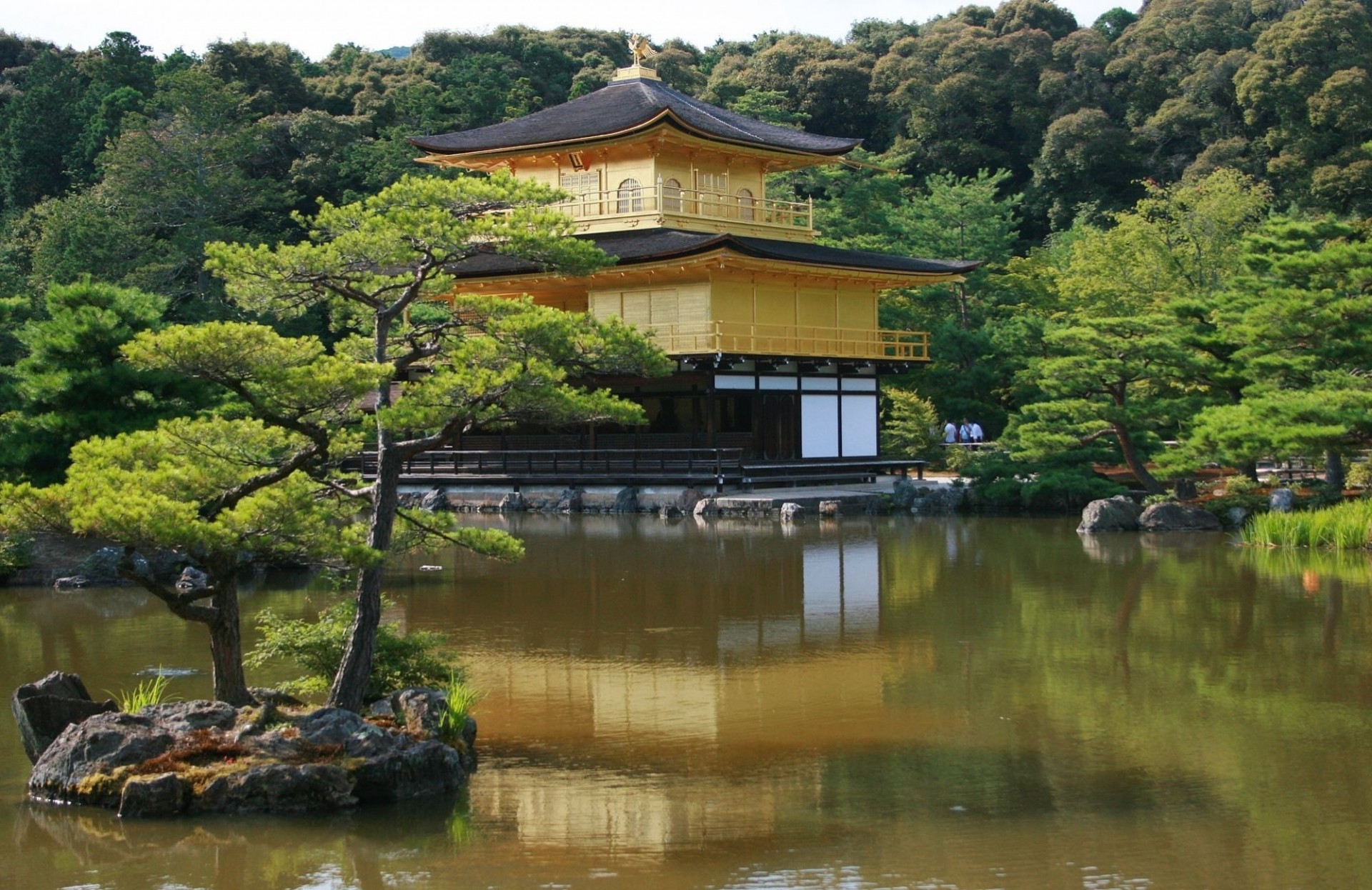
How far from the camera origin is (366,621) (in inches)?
351

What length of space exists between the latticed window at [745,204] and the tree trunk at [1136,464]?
10180 millimetres

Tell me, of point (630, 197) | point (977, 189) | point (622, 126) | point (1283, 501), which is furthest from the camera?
point (977, 189)

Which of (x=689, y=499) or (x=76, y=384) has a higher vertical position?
(x=76, y=384)

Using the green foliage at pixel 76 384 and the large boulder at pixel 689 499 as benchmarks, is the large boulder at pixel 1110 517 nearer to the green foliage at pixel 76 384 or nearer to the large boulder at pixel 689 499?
the large boulder at pixel 689 499

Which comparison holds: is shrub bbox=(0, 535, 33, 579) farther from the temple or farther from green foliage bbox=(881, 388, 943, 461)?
green foliage bbox=(881, 388, 943, 461)

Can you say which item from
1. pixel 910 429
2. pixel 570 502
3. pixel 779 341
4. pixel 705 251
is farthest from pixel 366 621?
pixel 910 429

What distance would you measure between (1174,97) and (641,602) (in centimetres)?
4177

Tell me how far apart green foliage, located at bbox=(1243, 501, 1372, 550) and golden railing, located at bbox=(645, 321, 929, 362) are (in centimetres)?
1050

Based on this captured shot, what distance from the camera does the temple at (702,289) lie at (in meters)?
27.8

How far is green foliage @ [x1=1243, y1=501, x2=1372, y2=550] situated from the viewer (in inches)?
733

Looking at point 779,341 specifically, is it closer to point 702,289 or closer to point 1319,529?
point 702,289

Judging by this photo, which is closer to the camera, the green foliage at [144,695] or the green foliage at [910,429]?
the green foliage at [144,695]

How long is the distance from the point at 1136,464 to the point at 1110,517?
8.31 feet

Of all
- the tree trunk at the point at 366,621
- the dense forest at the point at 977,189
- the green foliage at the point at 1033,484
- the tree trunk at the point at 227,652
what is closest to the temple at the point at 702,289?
the dense forest at the point at 977,189
